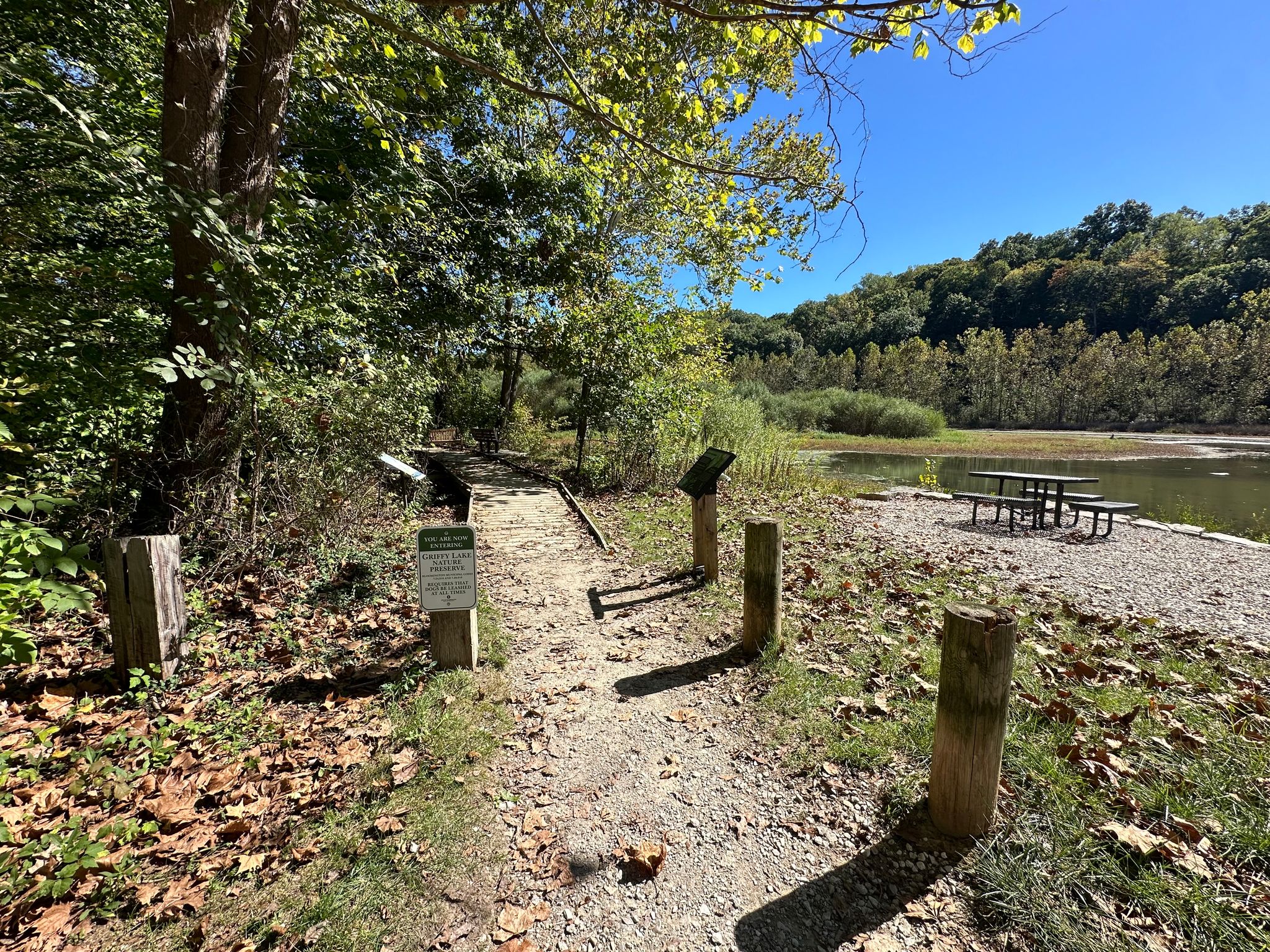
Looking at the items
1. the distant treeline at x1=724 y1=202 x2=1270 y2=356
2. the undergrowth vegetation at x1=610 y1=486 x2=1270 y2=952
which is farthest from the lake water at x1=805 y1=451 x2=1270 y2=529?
the distant treeline at x1=724 y1=202 x2=1270 y2=356

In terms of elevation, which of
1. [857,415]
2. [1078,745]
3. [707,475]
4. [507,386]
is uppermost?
[507,386]

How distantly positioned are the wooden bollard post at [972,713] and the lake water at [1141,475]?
13.5 m

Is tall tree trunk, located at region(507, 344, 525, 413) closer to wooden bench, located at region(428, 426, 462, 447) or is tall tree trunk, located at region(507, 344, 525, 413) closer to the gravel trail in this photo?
wooden bench, located at region(428, 426, 462, 447)

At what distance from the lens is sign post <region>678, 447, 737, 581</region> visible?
5598 millimetres

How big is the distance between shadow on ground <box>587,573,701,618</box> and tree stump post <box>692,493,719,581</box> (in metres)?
0.23

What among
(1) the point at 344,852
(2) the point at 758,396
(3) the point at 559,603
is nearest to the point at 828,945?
(1) the point at 344,852

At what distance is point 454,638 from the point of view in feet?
12.3

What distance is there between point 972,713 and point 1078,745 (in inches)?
42.9

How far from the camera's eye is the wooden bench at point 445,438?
758 inches

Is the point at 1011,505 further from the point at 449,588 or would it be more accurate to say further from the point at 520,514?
the point at 449,588

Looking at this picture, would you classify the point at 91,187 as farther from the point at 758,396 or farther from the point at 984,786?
the point at 758,396

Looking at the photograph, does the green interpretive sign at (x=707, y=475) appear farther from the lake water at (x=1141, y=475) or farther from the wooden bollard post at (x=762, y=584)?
the lake water at (x=1141, y=475)

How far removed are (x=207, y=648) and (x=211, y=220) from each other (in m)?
2.94

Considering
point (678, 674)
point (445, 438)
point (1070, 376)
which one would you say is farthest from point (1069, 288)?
point (678, 674)
